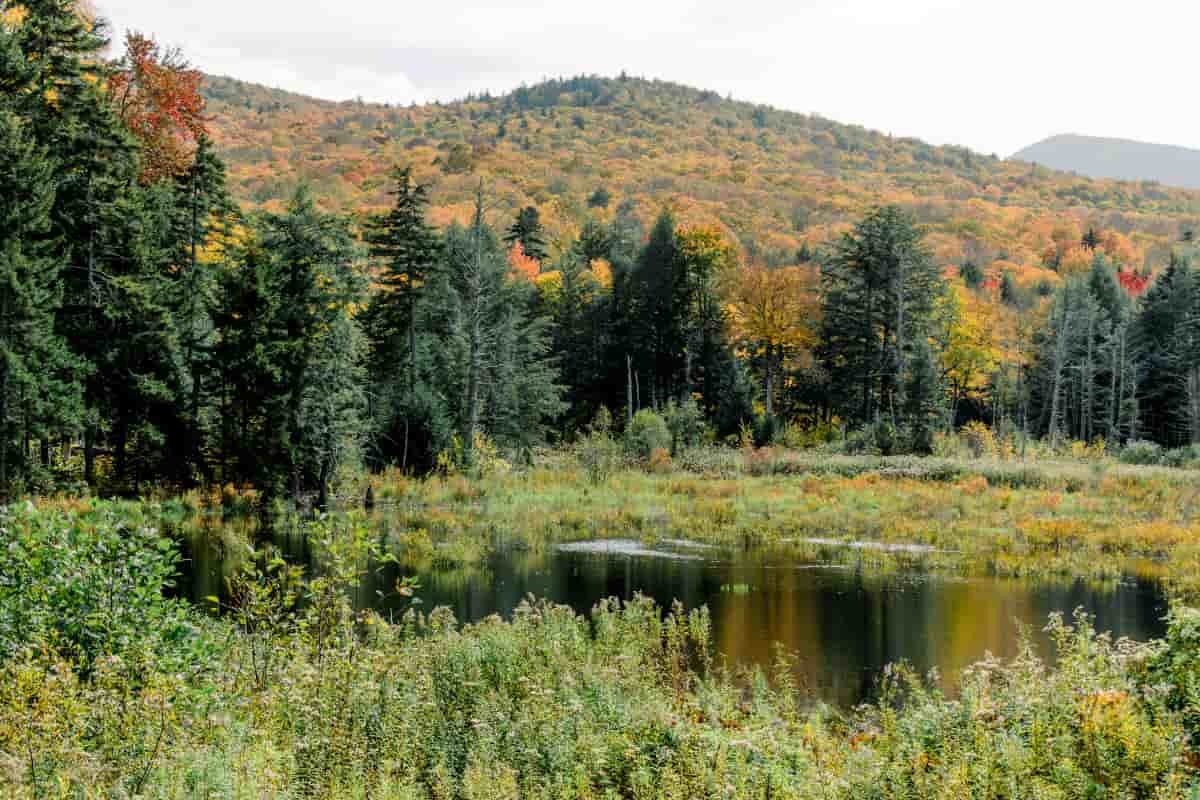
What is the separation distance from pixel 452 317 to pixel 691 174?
319ft

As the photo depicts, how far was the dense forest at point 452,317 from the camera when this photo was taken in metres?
30.0

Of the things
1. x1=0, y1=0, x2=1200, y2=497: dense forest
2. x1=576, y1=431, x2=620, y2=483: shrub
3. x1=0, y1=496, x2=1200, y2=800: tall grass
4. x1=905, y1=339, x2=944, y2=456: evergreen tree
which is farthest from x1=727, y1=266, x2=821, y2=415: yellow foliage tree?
x1=0, y1=496, x2=1200, y2=800: tall grass

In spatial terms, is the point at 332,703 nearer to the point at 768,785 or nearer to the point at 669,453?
the point at 768,785

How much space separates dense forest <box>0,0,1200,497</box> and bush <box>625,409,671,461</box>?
0.65 ft

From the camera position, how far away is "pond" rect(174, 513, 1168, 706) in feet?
49.6

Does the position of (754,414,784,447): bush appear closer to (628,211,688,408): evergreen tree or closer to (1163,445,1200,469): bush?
(628,211,688,408): evergreen tree

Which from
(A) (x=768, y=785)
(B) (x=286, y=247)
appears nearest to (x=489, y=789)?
(A) (x=768, y=785)

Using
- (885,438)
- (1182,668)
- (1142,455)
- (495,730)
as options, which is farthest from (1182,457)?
(495,730)

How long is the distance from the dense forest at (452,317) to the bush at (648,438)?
0.20 metres

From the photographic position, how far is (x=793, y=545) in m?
26.5

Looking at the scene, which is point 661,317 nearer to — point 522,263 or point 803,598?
point 522,263

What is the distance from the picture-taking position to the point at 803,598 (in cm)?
1953

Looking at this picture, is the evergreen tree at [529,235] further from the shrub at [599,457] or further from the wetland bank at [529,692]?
the wetland bank at [529,692]

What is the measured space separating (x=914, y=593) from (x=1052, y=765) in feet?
47.3
